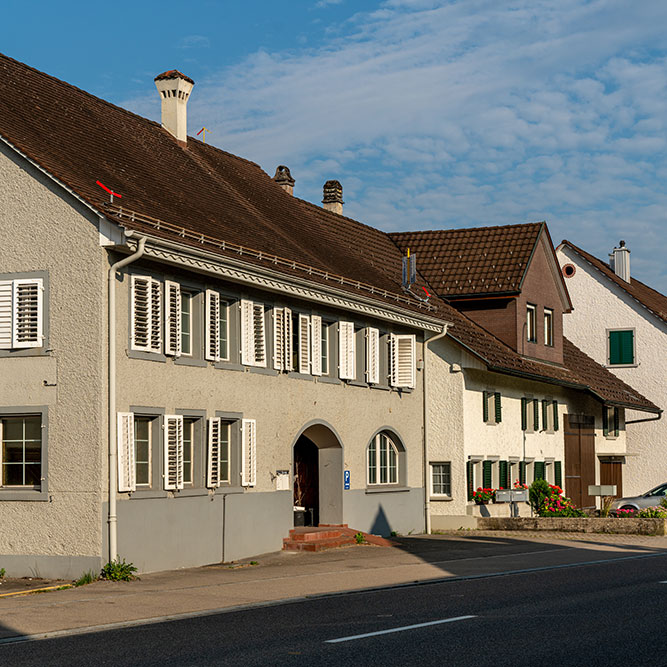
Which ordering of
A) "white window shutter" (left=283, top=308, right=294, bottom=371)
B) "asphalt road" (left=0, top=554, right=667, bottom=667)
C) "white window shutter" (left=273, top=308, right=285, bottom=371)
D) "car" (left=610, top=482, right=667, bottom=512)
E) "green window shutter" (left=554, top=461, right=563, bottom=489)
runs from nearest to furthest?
"asphalt road" (left=0, top=554, right=667, bottom=667) < "white window shutter" (left=273, top=308, right=285, bottom=371) < "white window shutter" (left=283, top=308, right=294, bottom=371) < "car" (left=610, top=482, right=667, bottom=512) < "green window shutter" (left=554, top=461, right=563, bottom=489)

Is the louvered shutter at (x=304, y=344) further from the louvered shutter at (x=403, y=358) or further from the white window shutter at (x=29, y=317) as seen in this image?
the white window shutter at (x=29, y=317)

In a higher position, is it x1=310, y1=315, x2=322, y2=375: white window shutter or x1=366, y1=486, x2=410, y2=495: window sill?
x1=310, y1=315, x2=322, y2=375: white window shutter

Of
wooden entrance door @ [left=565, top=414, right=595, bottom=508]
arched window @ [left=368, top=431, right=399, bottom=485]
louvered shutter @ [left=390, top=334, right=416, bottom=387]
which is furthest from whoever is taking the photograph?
wooden entrance door @ [left=565, top=414, right=595, bottom=508]

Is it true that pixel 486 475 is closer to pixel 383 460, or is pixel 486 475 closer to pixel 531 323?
pixel 383 460

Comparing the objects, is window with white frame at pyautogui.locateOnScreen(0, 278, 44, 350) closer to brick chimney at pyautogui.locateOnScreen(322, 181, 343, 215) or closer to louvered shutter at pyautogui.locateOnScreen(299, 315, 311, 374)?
louvered shutter at pyautogui.locateOnScreen(299, 315, 311, 374)

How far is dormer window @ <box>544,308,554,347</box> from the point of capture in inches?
1478

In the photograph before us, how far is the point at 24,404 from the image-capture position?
742 inches

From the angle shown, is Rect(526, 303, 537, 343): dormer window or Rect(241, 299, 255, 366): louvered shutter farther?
Rect(526, 303, 537, 343): dormer window

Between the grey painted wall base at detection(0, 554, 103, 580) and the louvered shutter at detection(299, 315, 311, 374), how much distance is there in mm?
7697

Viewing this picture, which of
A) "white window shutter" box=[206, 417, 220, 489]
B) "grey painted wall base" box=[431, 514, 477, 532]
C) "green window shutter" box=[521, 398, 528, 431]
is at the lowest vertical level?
"grey painted wall base" box=[431, 514, 477, 532]

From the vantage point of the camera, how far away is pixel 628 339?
149ft

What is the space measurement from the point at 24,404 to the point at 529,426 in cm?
2003

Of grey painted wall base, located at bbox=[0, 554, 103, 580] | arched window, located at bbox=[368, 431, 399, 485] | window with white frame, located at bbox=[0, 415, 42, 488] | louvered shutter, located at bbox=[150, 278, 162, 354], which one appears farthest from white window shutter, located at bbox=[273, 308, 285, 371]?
grey painted wall base, located at bbox=[0, 554, 103, 580]

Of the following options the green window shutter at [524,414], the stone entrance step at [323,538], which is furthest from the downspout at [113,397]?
the green window shutter at [524,414]
